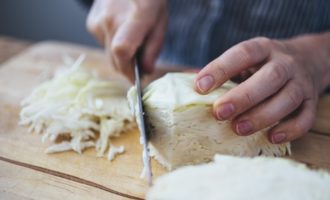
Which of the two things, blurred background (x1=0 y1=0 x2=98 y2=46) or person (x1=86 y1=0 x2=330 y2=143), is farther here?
blurred background (x1=0 y1=0 x2=98 y2=46)

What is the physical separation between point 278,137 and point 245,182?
304 millimetres

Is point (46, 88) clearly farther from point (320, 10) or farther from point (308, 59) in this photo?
point (320, 10)

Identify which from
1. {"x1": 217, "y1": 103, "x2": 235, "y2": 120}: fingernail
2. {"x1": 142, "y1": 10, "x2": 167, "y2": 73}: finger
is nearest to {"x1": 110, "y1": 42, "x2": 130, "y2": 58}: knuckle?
{"x1": 142, "y1": 10, "x2": 167, "y2": 73}: finger

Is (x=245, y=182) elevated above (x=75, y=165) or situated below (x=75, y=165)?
above

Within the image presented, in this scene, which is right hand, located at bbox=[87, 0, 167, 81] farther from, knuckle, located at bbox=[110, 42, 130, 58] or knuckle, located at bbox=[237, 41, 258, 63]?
knuckle, located at bbox=[237, 41, 258, 63]

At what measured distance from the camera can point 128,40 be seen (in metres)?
1.55

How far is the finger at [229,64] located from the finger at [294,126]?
21 cm

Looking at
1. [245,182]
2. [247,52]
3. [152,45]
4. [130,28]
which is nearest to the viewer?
[245,182]

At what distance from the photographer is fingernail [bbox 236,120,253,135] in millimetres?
1183

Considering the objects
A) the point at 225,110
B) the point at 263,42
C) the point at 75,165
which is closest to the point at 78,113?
the point at 75,165

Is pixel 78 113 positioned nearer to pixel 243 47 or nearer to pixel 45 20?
pixel 243 47

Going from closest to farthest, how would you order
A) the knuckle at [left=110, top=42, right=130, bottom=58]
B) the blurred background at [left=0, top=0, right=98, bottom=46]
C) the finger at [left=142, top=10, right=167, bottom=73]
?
the knuckle at [left=110, top=42, right=130, bottom=58] → the finger at [left=142, top=10, right=167, bottom=73] → the blurred background at [left=0, top=0, right=98, bottom=46]

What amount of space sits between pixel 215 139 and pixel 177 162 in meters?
0.14

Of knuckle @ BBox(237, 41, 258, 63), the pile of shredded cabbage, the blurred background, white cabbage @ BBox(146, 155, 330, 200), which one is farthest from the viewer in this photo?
the blurred background
